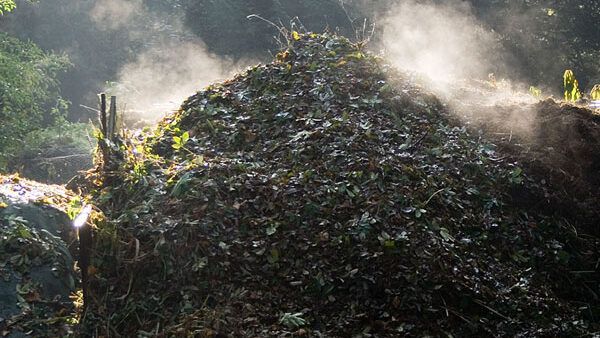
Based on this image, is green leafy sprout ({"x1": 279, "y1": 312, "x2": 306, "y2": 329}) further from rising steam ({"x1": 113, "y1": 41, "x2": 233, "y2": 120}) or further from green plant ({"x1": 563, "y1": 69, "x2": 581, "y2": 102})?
rising steam ({"x1": 113, "y1": 41, "x2": 233, "y2": 120})

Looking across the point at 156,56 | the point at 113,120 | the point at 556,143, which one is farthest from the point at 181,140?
the point at 156,56

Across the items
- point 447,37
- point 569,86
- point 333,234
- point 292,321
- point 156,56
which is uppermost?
point 447,37

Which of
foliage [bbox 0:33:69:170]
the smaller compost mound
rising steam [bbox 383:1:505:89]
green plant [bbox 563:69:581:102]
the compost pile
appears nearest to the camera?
the smaller compost mound

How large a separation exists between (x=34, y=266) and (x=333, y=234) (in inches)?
82.6

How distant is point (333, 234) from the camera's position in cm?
405

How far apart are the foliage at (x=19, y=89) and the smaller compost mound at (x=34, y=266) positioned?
309 inches

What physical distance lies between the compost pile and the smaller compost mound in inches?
8.6

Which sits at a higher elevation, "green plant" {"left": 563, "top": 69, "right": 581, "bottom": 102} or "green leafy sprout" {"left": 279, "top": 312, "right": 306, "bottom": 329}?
"green plant" {"left": 563, "top": 69, "right": 581, "bottom": 102}

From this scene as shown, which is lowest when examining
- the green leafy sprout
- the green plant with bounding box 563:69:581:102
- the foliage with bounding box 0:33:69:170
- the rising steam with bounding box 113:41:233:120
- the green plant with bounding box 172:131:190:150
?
the green leafy sprout

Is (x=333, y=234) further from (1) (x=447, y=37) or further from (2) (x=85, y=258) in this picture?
(1) (x=447, y=37)

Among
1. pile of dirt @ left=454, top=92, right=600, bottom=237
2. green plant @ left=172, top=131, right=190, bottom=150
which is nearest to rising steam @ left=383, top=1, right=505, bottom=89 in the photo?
pile of dirt @ left=454, top=92, right=600, bottom=237

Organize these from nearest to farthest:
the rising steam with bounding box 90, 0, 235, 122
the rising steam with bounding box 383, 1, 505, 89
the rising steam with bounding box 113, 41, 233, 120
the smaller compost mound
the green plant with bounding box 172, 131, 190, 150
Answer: the smaller compost mound
the green plant with bounding box 172, 131, 190, 150
the rising steam with bounding box 383, 1, 505, 89
the rising steam with bounding box 90, 0, 235, 122
the rising steam with bounding box 113, 41, 233, 120

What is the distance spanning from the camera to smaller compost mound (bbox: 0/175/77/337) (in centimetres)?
343

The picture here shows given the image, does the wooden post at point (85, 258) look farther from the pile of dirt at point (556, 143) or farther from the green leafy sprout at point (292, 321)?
the pile of dirt at point (556, 143)
